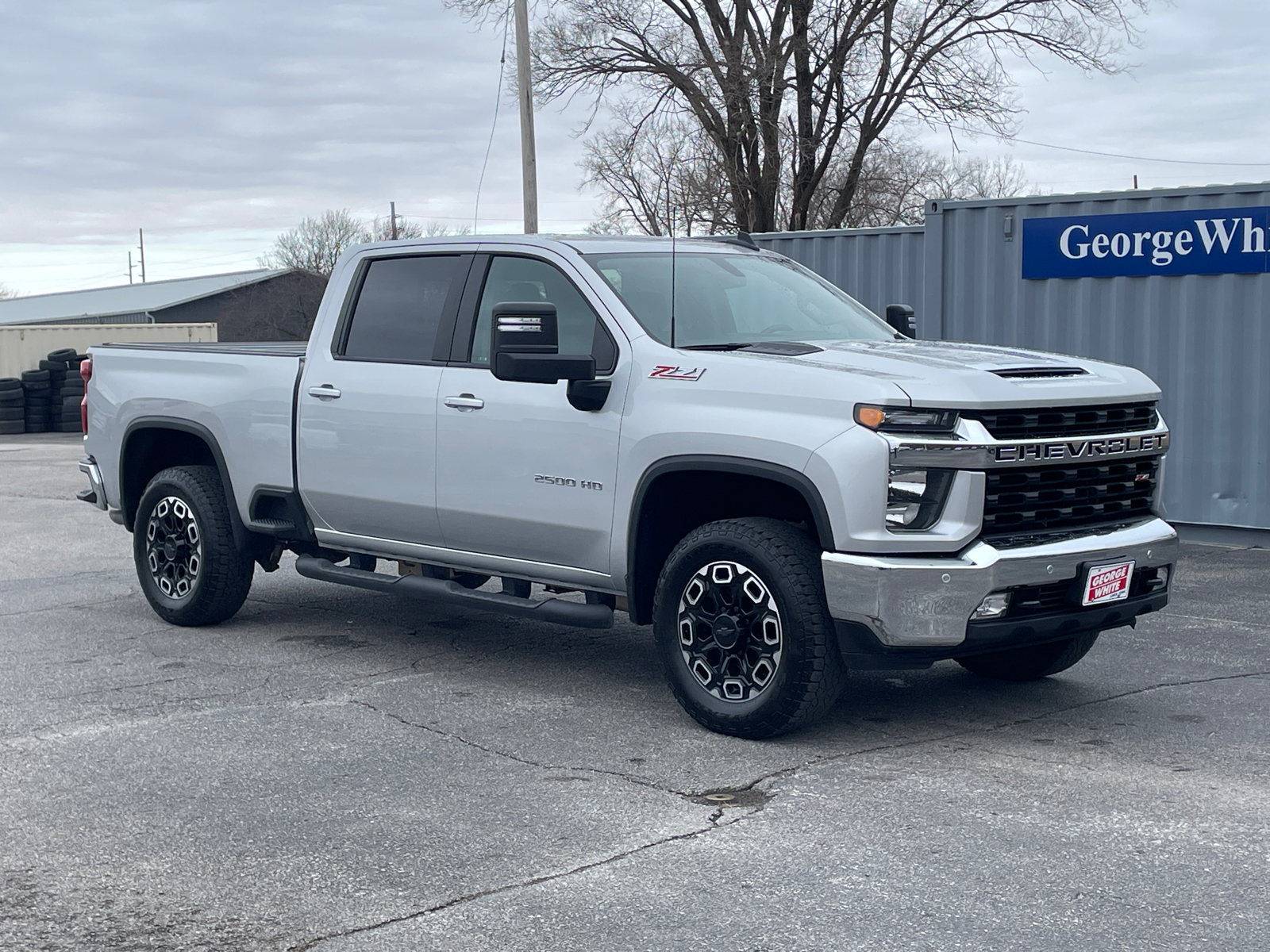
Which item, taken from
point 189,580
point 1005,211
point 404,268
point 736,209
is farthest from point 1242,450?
point 736,209

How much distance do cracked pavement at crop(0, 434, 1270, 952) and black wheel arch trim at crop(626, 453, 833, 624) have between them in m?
0.71

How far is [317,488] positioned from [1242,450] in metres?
7.70

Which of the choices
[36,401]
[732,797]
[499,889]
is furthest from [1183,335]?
[36,401]

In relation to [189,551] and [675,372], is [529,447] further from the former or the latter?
[189,551]

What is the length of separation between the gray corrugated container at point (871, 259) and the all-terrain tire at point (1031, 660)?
740 centimetres

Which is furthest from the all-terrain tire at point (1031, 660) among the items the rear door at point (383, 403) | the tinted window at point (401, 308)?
the tinted window at point (401, 308)

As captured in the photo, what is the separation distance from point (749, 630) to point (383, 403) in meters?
2.35

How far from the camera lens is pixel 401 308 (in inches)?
288

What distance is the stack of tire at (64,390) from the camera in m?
31.2

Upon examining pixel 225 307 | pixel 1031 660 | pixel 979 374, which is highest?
pixel 225 307

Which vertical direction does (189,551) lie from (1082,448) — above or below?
below

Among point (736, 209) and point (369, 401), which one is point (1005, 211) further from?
point (736, 209)

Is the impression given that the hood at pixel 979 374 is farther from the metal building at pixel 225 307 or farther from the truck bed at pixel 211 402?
the metal building at pixel 225 307

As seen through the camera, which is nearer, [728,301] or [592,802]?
[592,802]
